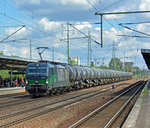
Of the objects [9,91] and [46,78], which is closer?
[46,78]

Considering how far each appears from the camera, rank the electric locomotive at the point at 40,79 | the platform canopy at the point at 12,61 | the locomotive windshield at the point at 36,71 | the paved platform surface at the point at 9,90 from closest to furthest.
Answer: the electric locomotive at the point at 40,79, the locomotive windshield at the point at 36,71, the platform canopy at the point at 12,61, the paved platform surface at the point at 9,90

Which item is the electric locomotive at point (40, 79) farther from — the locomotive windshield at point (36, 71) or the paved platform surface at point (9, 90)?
the paved platform surface at point (9, 90)

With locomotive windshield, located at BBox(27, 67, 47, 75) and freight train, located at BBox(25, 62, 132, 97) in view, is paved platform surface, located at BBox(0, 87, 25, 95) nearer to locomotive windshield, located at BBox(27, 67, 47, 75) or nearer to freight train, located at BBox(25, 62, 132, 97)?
freight train, located at BBox(25, 62, 132, 97)

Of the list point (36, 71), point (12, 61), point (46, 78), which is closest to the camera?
point (46, 78)

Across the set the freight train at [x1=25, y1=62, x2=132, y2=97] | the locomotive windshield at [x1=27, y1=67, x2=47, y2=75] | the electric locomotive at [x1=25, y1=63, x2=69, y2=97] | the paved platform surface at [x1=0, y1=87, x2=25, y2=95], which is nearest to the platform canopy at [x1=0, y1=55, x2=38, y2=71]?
the paved platform surface at [x1=0, y1=87, x2=25, y2=95]

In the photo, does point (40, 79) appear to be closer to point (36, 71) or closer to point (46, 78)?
point (46, 78)

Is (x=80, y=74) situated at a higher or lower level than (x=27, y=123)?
higher

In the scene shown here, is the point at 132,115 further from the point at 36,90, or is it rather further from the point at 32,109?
the point at 36,90

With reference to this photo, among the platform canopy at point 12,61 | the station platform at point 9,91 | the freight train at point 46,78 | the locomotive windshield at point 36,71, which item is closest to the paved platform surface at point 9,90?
the station platform at point 9,91

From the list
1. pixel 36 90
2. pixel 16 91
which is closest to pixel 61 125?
pixel 36 90

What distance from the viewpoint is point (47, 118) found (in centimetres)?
1156

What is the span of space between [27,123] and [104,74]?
36961 mm

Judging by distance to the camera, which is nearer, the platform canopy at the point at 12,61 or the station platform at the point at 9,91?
the platform canopy at the point at 12,61

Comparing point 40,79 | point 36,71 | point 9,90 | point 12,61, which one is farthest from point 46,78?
point 9,90
